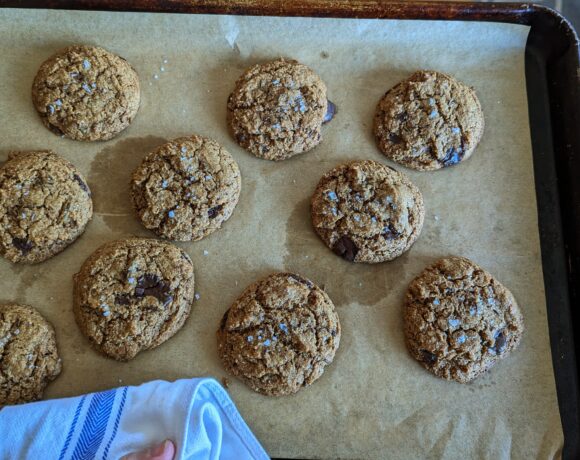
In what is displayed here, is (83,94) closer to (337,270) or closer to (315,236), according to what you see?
(315,236)

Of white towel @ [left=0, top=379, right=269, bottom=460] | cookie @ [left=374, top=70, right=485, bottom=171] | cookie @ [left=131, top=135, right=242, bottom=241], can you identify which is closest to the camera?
white towel @ [left=0, top=379, right=269, bottom=460]

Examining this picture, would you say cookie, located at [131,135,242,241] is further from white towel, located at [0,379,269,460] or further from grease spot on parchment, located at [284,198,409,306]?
white towel, located at [0,379,269,460]

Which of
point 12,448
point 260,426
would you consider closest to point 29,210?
point 12,448

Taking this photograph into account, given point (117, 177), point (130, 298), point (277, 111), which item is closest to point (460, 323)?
point (277, 111)

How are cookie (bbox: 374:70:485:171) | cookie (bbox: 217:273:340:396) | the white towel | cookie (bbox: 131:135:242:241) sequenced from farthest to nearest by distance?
cookie (bbox: 374:70:485:171), cookie (bbox: 131:135:242:241), cookie (bbox: 217:273:340:396), the white towel

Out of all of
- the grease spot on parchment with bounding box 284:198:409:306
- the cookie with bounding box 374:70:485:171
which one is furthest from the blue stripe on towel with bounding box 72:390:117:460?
the cookie with bounding box 374:70:485:171

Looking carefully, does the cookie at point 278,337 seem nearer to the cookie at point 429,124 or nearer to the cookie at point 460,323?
the cookie at point 460,323

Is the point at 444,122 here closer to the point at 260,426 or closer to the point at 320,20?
the point at 320,20
